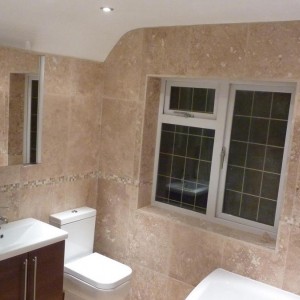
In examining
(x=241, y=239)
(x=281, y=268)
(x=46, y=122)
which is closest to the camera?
(x=281, y=268)

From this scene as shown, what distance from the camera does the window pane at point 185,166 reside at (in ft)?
9.27

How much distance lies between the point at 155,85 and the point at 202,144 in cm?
61

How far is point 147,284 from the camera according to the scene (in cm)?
290

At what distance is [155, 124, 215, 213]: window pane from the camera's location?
2.83m

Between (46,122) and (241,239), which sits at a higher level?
(46,122)

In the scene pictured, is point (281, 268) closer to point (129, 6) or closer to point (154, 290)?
point (154, 290)

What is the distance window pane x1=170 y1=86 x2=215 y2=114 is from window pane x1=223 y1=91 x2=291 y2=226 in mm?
214

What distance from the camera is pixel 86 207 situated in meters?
3.07

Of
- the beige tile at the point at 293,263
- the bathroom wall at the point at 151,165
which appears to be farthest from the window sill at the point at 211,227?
the beige tile at the point at 293,263

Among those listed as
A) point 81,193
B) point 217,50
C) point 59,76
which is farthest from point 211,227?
point 59,76

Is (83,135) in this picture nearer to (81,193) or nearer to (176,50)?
(81,193)

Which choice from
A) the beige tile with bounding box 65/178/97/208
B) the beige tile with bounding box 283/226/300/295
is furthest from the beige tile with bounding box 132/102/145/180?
the beige tile with bounding box 283/226/300/295

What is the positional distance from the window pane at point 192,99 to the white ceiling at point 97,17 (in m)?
0.55

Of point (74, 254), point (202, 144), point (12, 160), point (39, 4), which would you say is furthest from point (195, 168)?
point (39, 4)
